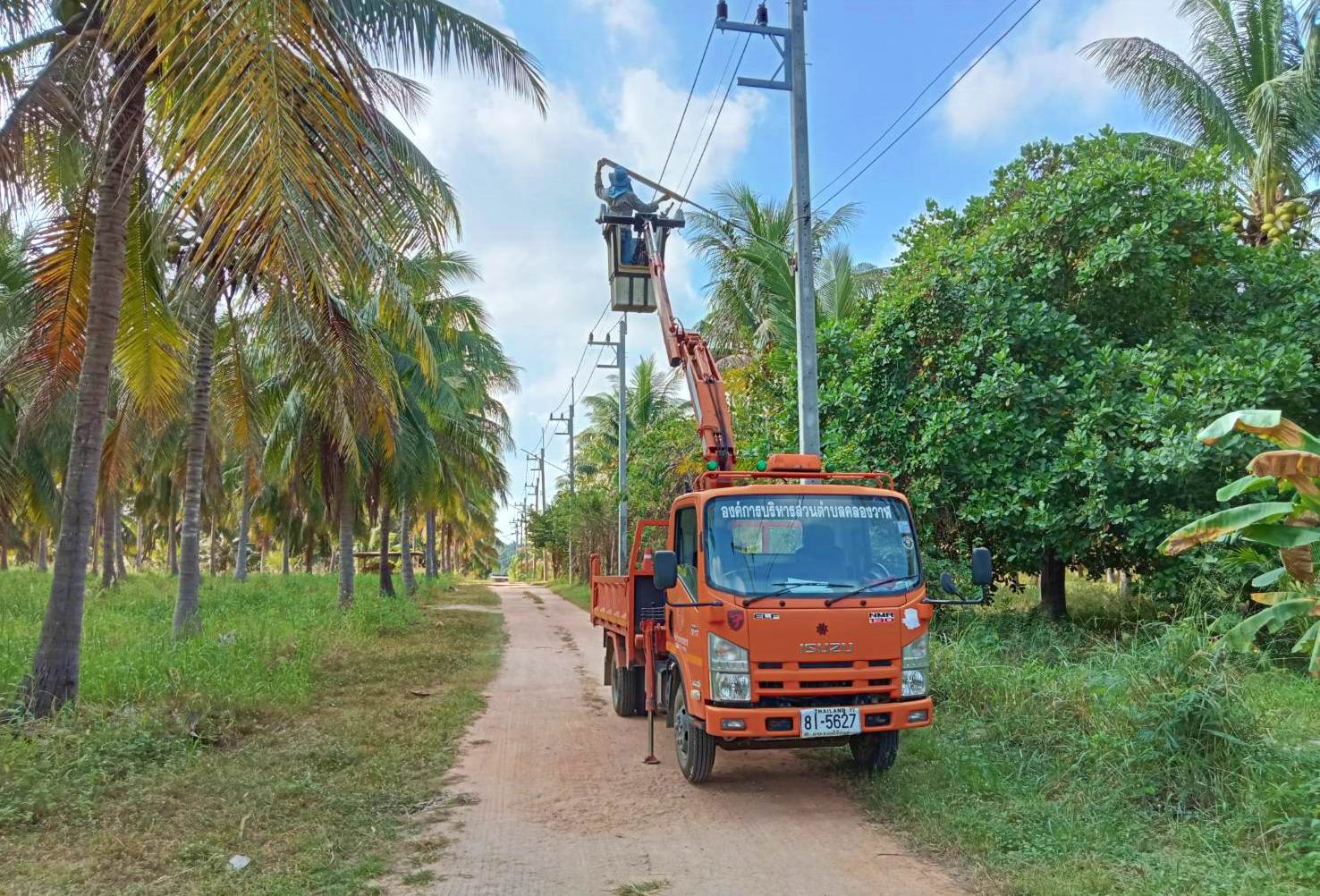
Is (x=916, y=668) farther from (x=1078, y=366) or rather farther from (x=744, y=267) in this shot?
(x=744, y=267)

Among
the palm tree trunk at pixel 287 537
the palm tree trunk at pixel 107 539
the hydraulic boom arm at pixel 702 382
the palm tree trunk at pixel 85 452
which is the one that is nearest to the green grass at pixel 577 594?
the palm tree trunk at pixel 287 537

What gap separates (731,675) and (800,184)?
6743 mm

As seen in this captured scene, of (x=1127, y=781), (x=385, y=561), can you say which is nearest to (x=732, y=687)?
(x=1127, y=781)

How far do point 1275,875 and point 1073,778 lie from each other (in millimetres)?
1769

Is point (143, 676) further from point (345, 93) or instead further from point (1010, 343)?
point (1010, 343)

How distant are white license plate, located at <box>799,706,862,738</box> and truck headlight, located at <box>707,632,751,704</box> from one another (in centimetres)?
43

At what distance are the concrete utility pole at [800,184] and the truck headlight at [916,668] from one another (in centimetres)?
410

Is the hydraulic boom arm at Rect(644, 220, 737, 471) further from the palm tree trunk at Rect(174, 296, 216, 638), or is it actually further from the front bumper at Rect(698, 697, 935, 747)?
the palm tree trunk at Rect(174, 296, 216, 638)

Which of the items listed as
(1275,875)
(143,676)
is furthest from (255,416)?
(1275,875)

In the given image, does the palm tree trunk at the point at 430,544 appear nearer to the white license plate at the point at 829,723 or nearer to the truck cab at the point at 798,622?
the truck cab at the point at 798,622

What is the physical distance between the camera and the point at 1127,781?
19.0 ft

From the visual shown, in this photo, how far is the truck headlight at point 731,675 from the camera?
5.98 meters

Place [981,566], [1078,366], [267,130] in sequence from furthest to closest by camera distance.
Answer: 1. [1078,366]
2. [981,566]
3. [267,130]

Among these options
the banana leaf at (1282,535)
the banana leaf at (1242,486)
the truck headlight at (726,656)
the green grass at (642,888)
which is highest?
the banana leaf at (1242,486)
